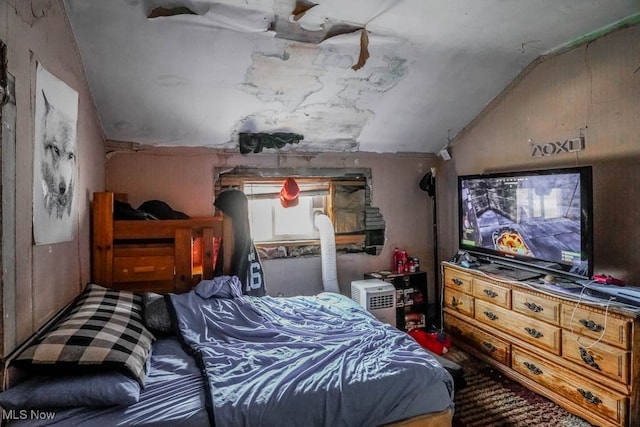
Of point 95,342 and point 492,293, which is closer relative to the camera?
point 95,342

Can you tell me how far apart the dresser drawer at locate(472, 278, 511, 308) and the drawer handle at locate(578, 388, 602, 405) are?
2.24 feet

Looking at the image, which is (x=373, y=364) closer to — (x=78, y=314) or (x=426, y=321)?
(x=78, y=314)

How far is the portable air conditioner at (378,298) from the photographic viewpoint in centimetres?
337

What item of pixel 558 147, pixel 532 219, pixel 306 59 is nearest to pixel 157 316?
pixel 306 59

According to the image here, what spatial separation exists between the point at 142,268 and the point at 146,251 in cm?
12

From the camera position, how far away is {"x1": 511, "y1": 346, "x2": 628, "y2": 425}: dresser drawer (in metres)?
2.05

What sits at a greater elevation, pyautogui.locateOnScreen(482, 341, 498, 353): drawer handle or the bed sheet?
the bed sheet

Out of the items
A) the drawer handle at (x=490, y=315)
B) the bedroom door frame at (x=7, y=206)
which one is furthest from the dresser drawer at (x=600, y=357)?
the bedroom door frame at (x=7, y=206)

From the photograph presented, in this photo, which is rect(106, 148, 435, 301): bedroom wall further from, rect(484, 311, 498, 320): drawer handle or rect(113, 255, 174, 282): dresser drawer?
rect(484, 311, 498, 320): drawer handle

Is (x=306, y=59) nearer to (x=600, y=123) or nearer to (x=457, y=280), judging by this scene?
(x=600, y=123)

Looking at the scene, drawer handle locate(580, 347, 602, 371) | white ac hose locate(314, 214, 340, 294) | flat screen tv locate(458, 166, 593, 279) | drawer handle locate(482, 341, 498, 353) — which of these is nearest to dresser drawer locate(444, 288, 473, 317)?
drawer handle locate(482, 341, 498, 353)

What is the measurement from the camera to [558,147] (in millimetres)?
2871

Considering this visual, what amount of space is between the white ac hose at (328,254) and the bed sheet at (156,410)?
1.99m

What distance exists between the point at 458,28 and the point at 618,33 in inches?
43.7
